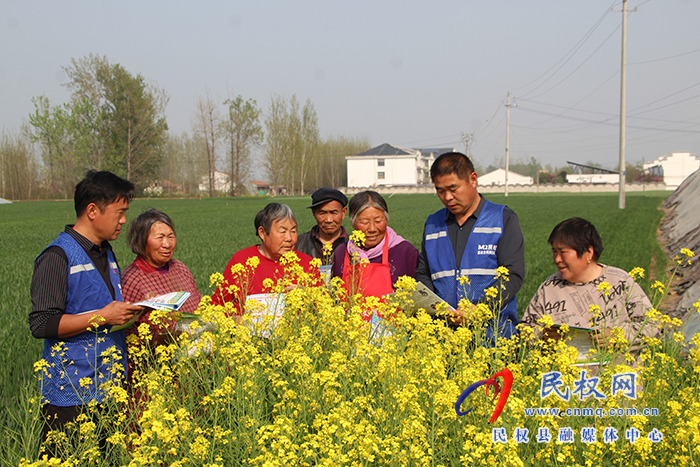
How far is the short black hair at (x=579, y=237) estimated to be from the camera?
3.38 m

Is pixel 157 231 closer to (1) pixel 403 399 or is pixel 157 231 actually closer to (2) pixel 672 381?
(1) pixel 403 399

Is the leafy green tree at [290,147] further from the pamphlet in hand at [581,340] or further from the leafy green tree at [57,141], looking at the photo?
the pamphlet in hand at [581,340]

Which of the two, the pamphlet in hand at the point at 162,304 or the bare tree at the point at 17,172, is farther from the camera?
the bare tree at the point at 17,172

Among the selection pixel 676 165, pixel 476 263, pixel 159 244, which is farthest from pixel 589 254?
pixel 676 165

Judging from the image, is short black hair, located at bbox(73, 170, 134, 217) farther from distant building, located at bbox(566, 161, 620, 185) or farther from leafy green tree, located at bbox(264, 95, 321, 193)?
distant building, located at bbox(566, 161, 620, 185)

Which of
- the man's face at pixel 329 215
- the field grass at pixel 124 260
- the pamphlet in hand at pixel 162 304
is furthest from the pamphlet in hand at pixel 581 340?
the field grass at pixel 124 260

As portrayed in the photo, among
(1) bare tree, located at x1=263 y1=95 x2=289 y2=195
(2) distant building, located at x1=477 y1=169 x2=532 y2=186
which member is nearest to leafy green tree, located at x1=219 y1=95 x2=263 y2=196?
(1) bare tree, located at x1=263 y1=95 x2=289 y2=195

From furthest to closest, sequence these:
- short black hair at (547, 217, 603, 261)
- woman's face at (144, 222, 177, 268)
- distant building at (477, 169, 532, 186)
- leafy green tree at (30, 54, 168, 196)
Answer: distant building at (477, 169, 532, 186) → leafy green tree at (30, 54, 168, 196) → woman's face at (144, 222, 177, 268) → short black hair at (547, 217, 603, 261)

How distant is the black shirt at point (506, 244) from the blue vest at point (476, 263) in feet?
0.11

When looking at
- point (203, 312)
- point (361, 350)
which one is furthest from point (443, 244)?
point (203, 312)

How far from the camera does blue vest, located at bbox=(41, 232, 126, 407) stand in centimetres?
273

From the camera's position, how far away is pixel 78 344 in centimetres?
A: 277

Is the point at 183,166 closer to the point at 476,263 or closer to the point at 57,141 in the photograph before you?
the point at 57,141

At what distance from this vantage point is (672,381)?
258 cm
